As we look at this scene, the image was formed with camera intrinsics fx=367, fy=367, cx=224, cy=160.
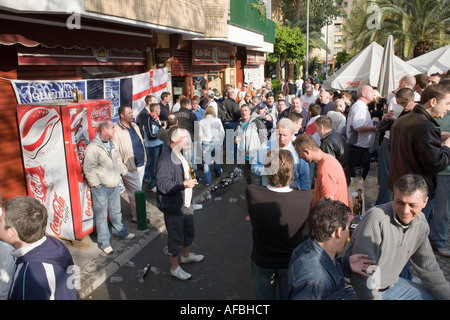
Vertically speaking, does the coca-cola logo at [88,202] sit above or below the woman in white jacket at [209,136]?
below

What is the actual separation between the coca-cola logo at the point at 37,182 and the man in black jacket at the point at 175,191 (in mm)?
1940

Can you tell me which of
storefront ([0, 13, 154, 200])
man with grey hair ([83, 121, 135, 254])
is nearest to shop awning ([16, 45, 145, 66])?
storefront ([0, 13, 154, 200])

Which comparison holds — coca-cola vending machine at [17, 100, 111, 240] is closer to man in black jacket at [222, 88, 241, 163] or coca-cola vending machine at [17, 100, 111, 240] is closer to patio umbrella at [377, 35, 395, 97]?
man in black jacket at [222, 88, 241, 163]

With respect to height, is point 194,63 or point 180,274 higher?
point 194,63

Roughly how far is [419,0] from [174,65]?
658 inches

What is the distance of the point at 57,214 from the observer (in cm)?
529

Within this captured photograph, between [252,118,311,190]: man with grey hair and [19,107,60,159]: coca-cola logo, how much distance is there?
9.16 ft

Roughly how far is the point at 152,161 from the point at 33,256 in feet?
18.2

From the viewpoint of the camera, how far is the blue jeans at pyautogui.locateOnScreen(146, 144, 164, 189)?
7.89 metres

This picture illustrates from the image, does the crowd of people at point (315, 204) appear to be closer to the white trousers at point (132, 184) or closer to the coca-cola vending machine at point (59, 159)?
the white trousers at point (132, 184)

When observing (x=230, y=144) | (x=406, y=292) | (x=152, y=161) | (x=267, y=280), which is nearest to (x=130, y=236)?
(x=152, y=161)

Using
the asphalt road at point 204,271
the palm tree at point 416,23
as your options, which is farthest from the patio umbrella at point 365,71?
the palm tree at point 416,23

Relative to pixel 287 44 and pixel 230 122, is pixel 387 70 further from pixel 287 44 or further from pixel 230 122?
pixel 287 44

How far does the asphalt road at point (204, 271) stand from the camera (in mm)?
4406
